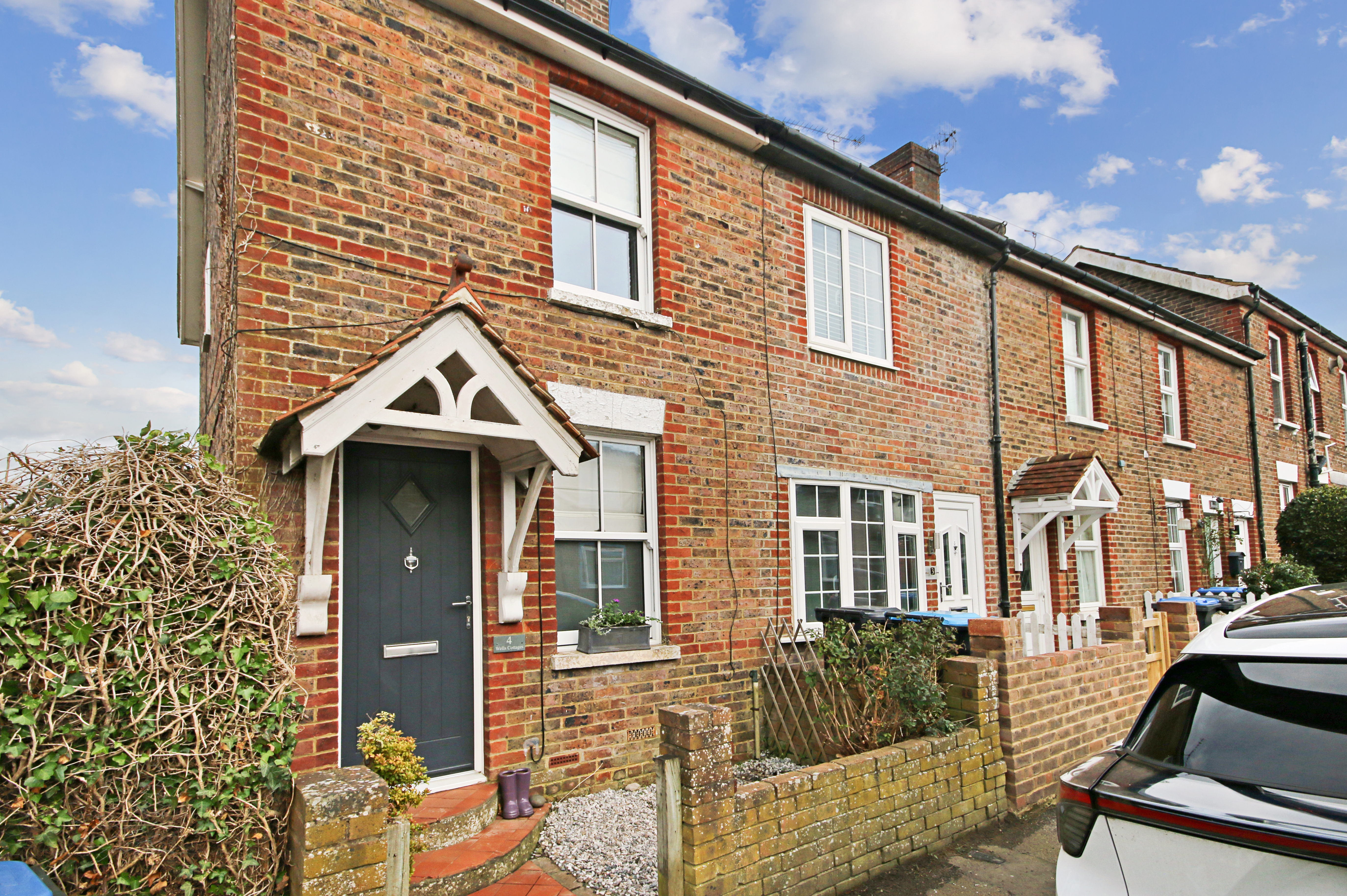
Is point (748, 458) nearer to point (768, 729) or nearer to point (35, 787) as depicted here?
point (768, 729)

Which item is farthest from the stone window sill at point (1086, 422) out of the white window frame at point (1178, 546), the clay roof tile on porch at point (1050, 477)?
the white window frame at point (1178, 546)

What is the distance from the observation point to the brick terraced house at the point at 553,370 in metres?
4.96

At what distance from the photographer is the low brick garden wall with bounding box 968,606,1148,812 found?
234 inches

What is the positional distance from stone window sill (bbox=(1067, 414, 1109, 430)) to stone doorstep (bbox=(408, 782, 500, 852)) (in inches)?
415

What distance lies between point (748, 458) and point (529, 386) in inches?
120

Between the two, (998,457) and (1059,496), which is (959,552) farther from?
(1059,496)

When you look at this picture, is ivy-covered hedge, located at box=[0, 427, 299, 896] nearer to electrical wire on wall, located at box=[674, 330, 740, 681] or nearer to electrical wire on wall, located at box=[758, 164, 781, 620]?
electrical wire on wall, located at box=[674, 330, 740, 681]

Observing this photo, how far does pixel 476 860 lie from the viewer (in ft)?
14.6

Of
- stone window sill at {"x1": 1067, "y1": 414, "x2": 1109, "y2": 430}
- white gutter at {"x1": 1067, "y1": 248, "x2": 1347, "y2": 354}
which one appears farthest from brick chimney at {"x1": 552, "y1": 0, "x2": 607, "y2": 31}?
white gutter at {"x1": 1067, "y1": 248, "x2": 1347, "y2": 354}

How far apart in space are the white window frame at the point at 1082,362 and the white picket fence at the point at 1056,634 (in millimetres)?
5303

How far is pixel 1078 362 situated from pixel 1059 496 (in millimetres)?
3395

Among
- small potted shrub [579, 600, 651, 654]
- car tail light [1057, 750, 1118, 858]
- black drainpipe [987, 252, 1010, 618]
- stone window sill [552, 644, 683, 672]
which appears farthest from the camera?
black drainpipe [987, 252, 1010, 618]

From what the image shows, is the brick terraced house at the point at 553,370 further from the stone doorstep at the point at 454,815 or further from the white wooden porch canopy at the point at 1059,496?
the stone doorstep at the point at 454,815

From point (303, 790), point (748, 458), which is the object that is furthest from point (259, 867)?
point (748, 458)
